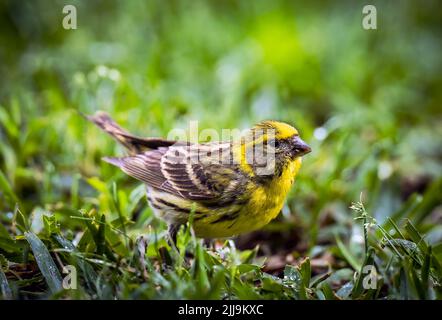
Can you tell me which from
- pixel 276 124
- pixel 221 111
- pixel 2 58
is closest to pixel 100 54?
pixel 2 58

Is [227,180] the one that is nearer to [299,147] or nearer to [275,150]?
[275,150]

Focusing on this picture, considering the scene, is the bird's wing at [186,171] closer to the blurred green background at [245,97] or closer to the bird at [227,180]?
the bird at [227,180]

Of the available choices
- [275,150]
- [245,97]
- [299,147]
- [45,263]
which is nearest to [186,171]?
[275,150]

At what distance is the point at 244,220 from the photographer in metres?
3.52

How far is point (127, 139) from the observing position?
4121mm

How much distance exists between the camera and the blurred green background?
4.38 meters

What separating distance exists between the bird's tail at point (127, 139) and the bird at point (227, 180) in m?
0.18

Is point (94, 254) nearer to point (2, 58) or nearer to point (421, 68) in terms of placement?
point (2, 58)

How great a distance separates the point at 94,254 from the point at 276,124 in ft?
4.31

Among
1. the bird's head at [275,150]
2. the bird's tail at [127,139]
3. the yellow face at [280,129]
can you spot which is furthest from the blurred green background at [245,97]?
the yellow face at [280,129]

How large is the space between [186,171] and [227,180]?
1.01 feet

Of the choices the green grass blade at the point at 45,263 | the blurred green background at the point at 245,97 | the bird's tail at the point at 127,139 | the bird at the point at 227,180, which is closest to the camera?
the green grass blade at the point at 45,263

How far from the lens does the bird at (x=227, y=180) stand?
11.6 ft

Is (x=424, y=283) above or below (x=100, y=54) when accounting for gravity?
below
